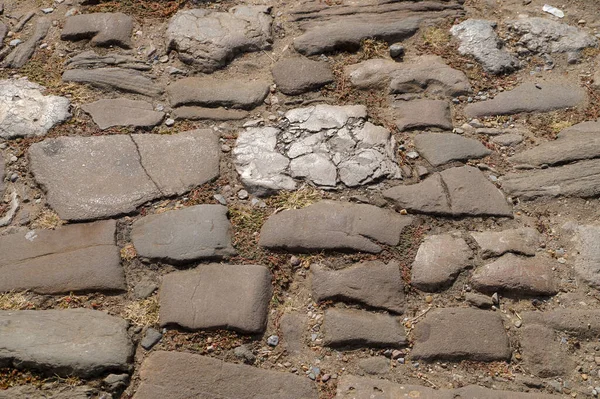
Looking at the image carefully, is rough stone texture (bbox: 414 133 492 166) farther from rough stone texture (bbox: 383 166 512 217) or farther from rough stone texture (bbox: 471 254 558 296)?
rough stone texture (bbox: 471 254 558 296)

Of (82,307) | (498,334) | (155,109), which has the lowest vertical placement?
(498,334)

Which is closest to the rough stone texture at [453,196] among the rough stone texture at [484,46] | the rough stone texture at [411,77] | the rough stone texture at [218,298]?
the rough stone texture at [411,77]

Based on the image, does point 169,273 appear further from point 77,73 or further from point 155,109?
point 77,73

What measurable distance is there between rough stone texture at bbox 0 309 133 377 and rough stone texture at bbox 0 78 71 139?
98cm

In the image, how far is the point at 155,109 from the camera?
3145 mm

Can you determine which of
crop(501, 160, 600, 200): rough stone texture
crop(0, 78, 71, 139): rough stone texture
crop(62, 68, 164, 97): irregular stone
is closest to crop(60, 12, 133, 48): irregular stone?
crop(62, 68, 164, 97): irregular stone

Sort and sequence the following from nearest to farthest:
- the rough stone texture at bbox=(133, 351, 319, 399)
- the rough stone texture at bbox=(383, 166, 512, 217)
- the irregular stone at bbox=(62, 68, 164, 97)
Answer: the rough stone texture at bbox=(133, 351, 319, 399)
the rough stone texture at bbox=(383, 166, 512, 217)
the irregular stone at bbox=(62, 68, 164, 97)

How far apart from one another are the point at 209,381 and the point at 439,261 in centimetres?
95

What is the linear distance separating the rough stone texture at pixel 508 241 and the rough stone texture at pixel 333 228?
29 centimetres

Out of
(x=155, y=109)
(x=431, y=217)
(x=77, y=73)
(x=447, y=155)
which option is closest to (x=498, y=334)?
(x=431, y=217)

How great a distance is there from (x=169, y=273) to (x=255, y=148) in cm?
71

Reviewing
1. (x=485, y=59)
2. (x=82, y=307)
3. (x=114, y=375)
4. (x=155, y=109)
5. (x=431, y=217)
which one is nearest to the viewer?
(x=114, y=375)

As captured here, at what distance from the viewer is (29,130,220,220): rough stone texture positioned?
274 cm

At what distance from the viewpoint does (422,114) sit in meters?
3.09
